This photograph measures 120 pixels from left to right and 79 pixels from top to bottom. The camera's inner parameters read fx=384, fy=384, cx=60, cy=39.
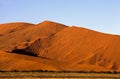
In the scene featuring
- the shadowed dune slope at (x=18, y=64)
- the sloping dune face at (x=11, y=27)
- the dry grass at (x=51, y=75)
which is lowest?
the shadowed dune slope at (x=18, y=64)

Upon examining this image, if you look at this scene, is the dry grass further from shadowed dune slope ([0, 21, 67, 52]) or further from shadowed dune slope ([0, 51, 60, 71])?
shadowed dune slope ([0, 21, 67, 52])

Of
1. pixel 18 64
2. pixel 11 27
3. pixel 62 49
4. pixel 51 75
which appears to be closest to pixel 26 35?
pixel 11 27

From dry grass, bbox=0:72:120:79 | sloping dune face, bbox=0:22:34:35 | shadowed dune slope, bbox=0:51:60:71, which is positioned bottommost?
shadowed dune slope, bbox=0:51:60:71

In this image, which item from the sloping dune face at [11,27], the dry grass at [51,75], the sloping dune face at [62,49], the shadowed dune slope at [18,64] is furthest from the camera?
the sloping dune face at [11,27]

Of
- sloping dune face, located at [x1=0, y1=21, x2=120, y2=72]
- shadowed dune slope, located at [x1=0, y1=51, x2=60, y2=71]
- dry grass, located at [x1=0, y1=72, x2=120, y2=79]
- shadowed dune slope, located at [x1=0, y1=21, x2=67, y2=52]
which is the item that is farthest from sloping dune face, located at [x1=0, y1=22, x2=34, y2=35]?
dry grass, located at [x1=0, y1=72, x2=120, y2=79]

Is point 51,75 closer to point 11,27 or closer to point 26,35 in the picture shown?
point 26,35

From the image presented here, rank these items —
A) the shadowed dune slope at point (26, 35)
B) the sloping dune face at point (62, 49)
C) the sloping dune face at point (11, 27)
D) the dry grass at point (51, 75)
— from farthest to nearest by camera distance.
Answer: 1. the sloping dune face at point (11, 27)
2. the shadowed dune slope at point (26, 35)
3. the sloping dune face at point (62, 49)
4. the dry grass at point (51, 75)

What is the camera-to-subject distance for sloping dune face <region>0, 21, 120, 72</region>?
246 ft

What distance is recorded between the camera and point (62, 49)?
10444 cm

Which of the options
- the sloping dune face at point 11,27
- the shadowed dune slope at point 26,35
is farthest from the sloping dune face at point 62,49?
the sloping dune face at point 11,27

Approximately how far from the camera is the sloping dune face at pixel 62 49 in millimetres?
74938

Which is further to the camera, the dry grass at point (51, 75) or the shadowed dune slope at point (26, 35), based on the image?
→ the shadowed dune slope at point (26, 35)

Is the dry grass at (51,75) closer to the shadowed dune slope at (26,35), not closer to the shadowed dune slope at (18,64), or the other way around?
the shadowed dune slope at (18,64)

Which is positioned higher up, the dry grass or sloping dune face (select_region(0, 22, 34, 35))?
sloping dune face (select_region(0, 22, 34, 35))
